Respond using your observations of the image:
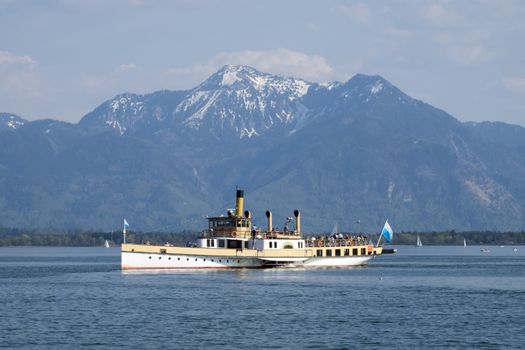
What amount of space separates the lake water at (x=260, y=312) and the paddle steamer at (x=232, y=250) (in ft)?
17.1

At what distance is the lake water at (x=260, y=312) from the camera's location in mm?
88562

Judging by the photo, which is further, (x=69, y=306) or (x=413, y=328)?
(x=69, y=306)

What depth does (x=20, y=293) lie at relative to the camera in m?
130

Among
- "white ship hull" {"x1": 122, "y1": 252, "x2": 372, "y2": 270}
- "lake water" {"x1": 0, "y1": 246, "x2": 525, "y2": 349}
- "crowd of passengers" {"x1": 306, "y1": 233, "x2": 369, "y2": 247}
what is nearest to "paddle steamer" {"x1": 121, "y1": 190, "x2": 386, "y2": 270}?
"white ship hull" {"x1": 122, "y1": 252, "x2": 372, "y2": 270}

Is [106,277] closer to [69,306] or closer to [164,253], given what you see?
[164,253]

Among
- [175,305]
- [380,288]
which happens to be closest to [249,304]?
[175,305]

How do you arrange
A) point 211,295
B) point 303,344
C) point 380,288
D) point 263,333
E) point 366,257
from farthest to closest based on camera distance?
point 366,257 < point 380,288 < point 211,295 < point 263,333 < point 303,344

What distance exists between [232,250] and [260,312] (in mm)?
58366

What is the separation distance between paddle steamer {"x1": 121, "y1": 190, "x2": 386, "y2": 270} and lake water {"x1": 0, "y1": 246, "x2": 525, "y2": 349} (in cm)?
520

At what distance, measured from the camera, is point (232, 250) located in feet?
541

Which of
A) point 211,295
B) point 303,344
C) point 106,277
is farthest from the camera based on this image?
point 106,277

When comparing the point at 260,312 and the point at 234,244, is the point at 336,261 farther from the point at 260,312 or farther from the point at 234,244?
the point at 260,312

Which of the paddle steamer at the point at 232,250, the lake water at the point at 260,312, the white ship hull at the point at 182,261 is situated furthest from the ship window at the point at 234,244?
the lake water at the point at 260,312

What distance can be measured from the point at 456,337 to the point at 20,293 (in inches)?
2270
